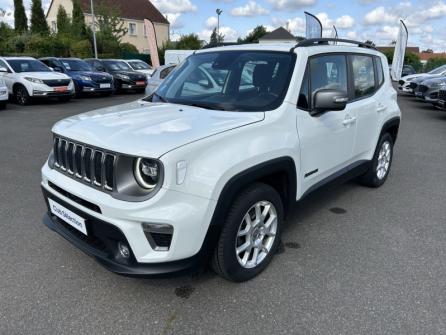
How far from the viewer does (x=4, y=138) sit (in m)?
8.04

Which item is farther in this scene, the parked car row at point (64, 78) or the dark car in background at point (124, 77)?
the dark car in background at point (124, 77)

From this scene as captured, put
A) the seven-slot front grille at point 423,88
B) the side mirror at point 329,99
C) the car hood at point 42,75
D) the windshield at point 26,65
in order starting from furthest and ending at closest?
the seven-slot front grille at point 423,88 < the windshield at point 26,65 < the car hood at point 42,75 < the side mirror at point 329,99

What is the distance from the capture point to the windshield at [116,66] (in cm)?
1815

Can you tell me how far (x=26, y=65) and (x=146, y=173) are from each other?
13.6m

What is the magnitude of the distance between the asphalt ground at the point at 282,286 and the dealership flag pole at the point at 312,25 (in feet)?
24.4

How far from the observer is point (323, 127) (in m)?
3.42

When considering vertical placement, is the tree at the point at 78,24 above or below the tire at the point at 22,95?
above

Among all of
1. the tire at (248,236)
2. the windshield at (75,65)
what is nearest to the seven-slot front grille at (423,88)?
the tire at (248,236)

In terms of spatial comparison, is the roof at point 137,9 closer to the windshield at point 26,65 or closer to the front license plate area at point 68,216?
the windshield at point 26,65

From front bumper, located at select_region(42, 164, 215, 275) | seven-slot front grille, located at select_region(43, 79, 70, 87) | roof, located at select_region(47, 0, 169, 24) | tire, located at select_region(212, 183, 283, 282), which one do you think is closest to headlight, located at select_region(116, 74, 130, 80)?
seven-slot front grille, located at select_region(43, 79, 70, 87)

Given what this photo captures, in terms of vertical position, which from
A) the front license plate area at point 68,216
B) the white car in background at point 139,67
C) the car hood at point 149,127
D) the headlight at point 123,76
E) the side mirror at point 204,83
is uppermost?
the side mirror at point 204,83

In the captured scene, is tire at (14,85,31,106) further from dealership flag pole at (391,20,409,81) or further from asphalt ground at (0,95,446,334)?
dealership flag pole at (391,20,409,81)

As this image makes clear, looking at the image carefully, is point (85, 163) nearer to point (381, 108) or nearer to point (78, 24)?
point (381, 108)

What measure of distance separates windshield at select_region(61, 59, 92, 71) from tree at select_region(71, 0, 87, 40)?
22.7 metres
